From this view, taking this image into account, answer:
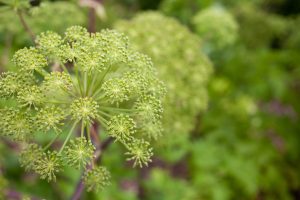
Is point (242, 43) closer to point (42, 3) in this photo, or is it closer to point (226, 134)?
point (226, 134)

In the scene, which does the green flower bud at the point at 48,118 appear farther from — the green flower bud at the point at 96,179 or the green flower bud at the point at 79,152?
the green flower bud at the point at 96,179

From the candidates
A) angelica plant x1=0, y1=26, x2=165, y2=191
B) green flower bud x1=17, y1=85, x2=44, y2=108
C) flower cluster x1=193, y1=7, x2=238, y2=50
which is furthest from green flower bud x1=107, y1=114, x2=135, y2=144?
flower cluster x1=193, y1=7, x2=238, y2=50

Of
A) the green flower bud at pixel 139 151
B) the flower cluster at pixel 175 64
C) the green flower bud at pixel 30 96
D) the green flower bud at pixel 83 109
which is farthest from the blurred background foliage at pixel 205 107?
the green flower bud at pixel 139 151

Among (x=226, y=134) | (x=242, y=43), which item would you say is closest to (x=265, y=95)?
(x=226, y=134)

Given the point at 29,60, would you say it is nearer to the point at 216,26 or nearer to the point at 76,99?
the point at 76,99

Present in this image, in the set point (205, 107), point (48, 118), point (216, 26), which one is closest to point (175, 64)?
point (205, 107)
